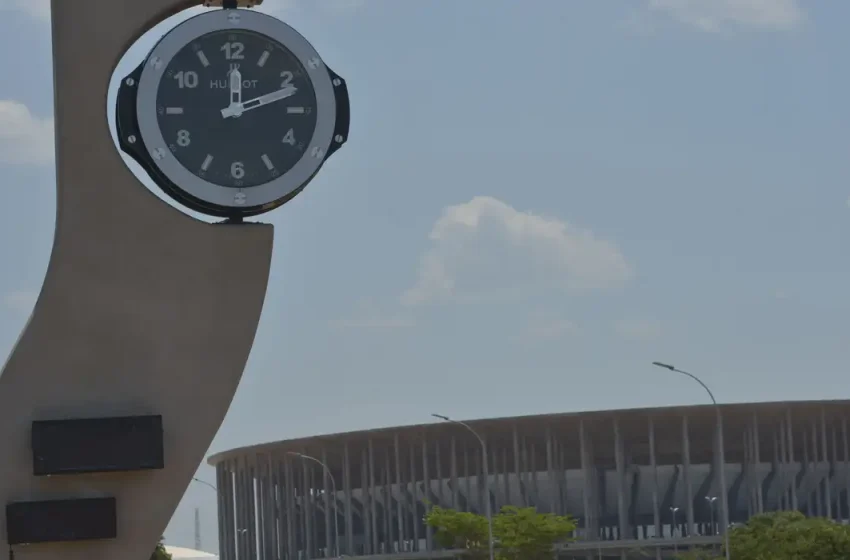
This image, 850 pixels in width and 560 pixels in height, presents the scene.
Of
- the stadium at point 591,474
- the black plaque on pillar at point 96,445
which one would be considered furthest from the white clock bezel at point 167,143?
the stadium at point 591,474

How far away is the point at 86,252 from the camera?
21.0 m

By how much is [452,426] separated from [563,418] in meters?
6.83

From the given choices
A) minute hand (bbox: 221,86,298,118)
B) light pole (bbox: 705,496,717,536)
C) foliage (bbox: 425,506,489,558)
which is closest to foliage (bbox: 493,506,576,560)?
foliage (bbox: 425,506,489,558)

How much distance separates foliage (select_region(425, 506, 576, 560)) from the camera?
80188 mm

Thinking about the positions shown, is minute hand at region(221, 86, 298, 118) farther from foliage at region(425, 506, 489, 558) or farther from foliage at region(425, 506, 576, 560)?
foliage at region(425, 506, 489, 558)

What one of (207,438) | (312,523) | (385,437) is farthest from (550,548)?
(207,438)

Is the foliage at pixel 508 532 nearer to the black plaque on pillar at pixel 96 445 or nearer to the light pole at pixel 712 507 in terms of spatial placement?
the light pole at pixel 712 507

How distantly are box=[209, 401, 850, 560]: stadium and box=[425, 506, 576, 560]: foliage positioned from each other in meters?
8.86

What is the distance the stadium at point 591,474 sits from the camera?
92625mm

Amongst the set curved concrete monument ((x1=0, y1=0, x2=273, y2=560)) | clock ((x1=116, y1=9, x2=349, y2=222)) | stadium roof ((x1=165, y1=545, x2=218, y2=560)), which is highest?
clock ((x1=116, y1=9, x2=349, y2=222))

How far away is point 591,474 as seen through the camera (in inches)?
3688

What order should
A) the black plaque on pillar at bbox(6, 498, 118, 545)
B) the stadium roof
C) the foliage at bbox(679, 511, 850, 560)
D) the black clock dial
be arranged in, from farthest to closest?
1. the stadium roof
2. the foliage at bbox(679, 511, 850, 560)
3. the black clock dial
4. the black plaque on pillar at bbox(6, 498, 118, 545)

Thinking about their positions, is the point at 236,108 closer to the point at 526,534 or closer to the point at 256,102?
the point at 256,102

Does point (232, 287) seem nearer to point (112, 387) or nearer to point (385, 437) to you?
point (112, 387)
